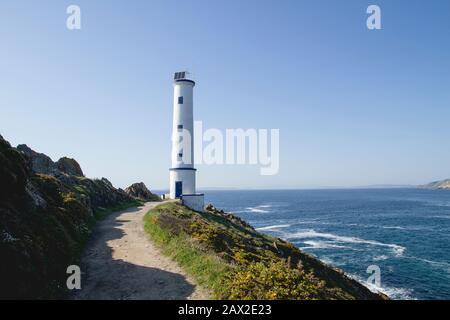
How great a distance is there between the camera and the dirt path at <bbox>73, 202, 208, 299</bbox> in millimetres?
14219

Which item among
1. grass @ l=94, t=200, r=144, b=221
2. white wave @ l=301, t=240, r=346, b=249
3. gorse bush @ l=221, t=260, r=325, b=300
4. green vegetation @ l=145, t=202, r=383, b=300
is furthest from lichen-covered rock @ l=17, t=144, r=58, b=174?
white wave @ l=301, t=240, r=346, b=249

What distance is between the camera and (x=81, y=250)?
20.0 meters

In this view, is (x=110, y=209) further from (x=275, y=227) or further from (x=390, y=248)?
(x=275, y=227)

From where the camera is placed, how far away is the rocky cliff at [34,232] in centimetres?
1319

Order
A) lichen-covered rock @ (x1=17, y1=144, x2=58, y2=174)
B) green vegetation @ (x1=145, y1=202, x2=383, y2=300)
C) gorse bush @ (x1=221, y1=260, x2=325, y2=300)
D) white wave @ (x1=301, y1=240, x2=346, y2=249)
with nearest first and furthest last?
1. gorse bush @ (x1=221, y1=260, x2=325, y2=300)
2. green vegetation @ (x1=145, y1=202, x2=383, y2=300)
3. lichen-covered rock @ (x1=17, y1=144, x2=58, y2=174)
4. white wave @ (x1=301, y1=240, x2=346, y2=249)

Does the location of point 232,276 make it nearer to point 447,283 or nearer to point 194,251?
point 194,251

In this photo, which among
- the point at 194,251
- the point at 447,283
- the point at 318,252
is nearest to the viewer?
the point at 194,251

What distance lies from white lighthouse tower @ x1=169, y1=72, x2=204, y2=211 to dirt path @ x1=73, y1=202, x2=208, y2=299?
16373 millimetres

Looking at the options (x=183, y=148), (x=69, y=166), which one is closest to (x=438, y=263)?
(x=183, y=148)

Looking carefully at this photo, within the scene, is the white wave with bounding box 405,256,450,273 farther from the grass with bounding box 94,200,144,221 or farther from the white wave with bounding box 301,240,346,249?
the grass with bounding box 94,200,144,221
